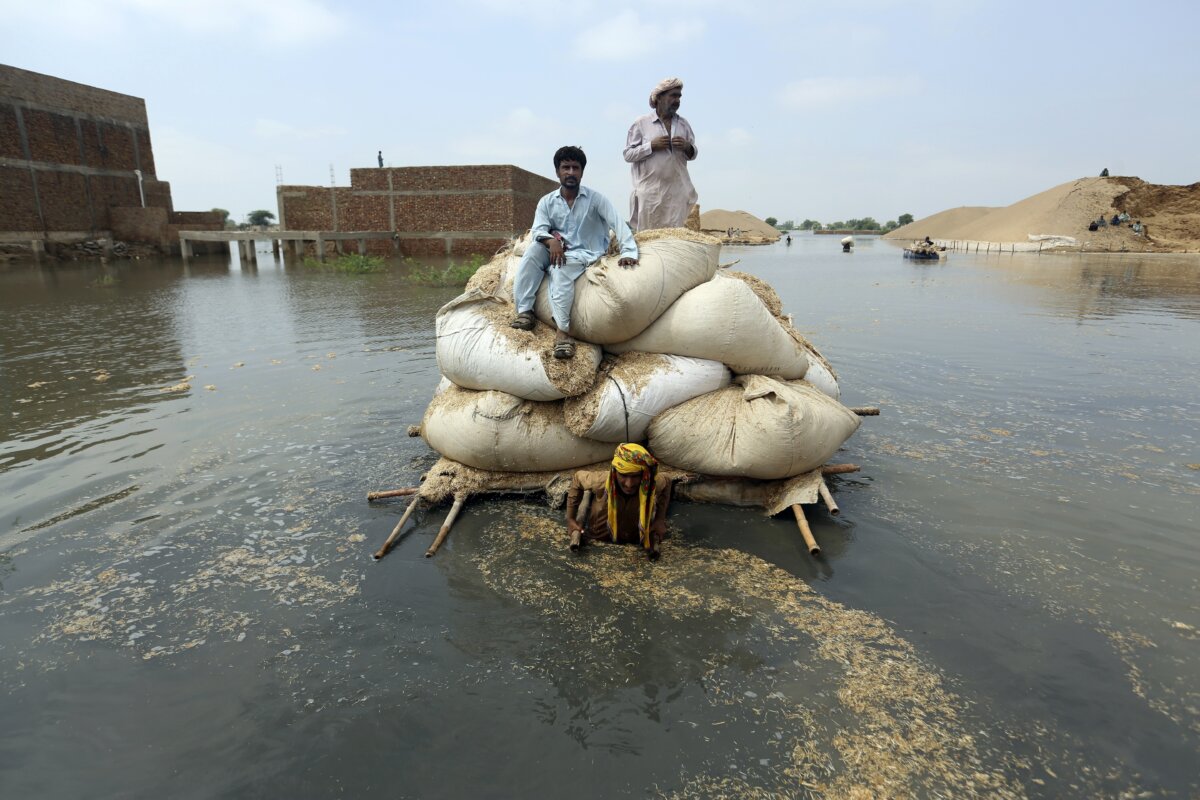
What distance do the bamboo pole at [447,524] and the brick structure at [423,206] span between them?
2362cm

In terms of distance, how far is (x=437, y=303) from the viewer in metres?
14.5

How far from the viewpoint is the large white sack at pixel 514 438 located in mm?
4109

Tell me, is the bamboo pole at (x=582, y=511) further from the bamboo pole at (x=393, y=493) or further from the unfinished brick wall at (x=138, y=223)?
the unfinished brick wall at (x=138, y=223)

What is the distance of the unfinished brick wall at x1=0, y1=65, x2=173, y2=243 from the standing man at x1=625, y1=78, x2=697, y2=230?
93.4 feet

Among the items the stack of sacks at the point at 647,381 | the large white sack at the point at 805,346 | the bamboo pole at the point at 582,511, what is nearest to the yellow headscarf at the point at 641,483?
the bamboo pole at the point at 582,511

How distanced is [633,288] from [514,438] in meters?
1.27

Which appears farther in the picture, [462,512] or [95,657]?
[462,512]

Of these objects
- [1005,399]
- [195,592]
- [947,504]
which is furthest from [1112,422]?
[195,592]

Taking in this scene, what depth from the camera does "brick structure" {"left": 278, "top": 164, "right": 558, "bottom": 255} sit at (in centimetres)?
2645

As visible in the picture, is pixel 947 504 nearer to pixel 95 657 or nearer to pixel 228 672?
pixel 228 672

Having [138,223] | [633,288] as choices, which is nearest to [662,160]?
[633,288]

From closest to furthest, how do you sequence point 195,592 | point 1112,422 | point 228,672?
point 228,672 < point 195,592 < point 1112,422

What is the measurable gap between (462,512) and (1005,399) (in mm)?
5930

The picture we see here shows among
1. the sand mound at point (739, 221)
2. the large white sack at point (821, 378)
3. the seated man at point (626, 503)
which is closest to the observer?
the seated man at point (626, 503)
